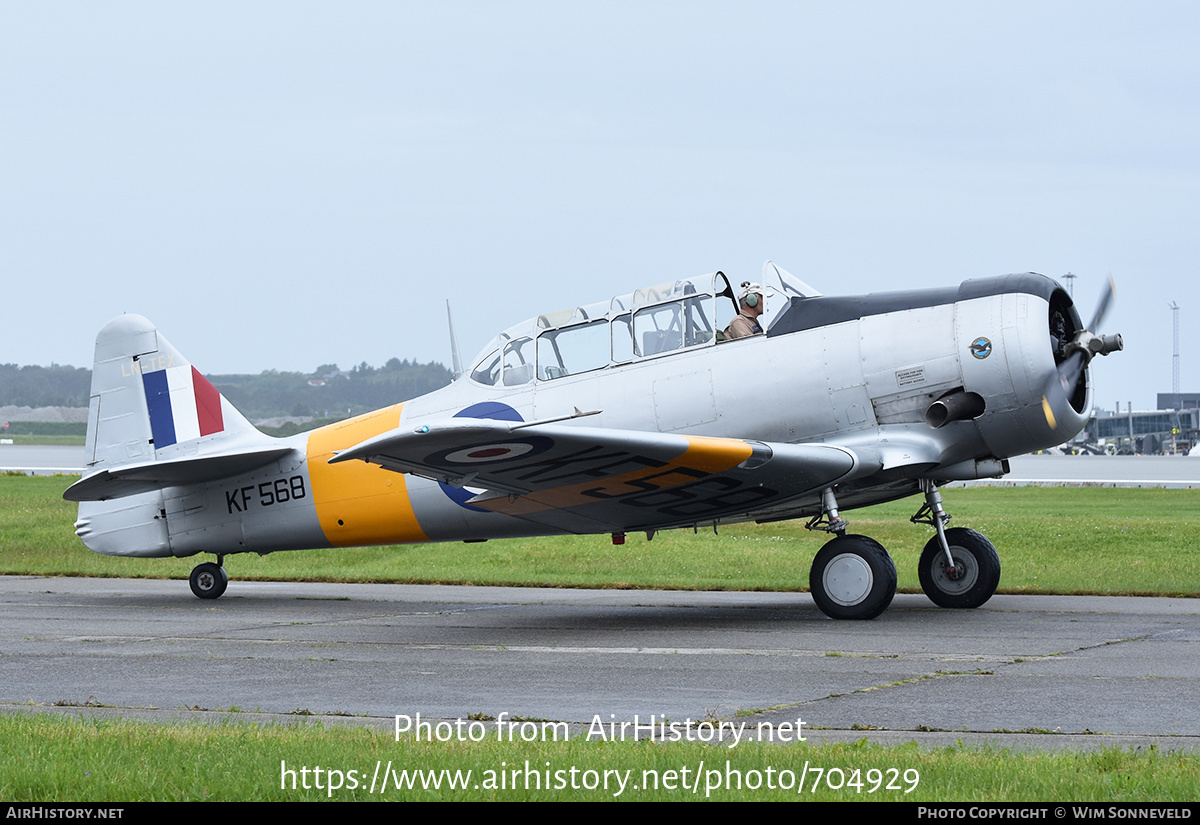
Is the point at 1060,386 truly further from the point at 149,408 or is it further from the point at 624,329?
Result: the point at 149,408

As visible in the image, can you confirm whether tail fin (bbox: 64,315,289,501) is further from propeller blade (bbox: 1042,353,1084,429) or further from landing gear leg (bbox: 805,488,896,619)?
propeller blade (bbox: 1042,353,1084,429)

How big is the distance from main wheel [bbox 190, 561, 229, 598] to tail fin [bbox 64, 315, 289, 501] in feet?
4.76

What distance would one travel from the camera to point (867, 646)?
9.50m

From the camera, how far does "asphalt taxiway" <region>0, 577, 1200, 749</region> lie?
679 centimetres

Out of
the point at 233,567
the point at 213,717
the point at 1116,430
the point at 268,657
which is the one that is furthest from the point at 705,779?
the point at 1116,430

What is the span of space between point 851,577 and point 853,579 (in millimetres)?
27

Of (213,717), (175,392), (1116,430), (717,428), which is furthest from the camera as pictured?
(1116,430)

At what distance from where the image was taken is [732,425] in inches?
462

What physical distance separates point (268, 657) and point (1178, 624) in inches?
301

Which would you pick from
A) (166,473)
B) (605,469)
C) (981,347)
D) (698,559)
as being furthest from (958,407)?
(698,559)

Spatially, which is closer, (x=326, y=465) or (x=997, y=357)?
(x=997, y=357)

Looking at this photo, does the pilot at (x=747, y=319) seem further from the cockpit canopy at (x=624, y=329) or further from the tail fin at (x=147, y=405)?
the tail fin at (x=147, y=405)
